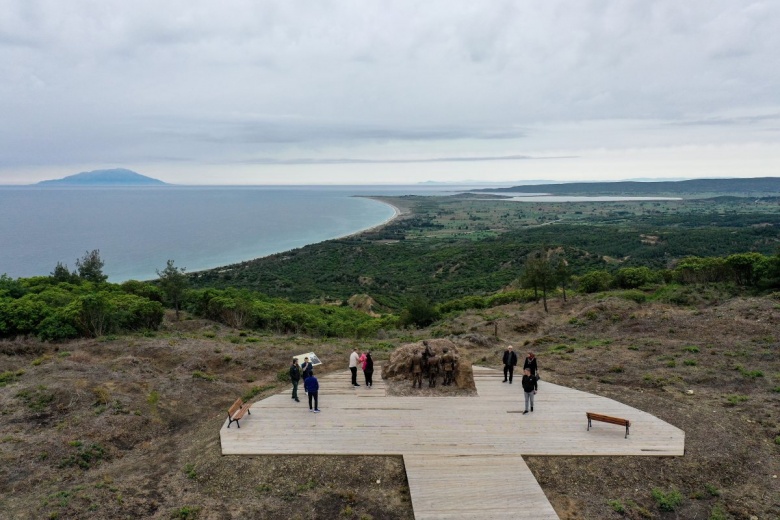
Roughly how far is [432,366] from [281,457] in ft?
18.4

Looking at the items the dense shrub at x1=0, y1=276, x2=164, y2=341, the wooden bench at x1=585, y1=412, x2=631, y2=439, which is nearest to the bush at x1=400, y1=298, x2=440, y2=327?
the dense shrub at x1=0, y1=276, x2=164, y2=341

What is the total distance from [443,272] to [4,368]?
66.4 meters

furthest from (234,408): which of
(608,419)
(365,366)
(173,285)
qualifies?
(173,285)

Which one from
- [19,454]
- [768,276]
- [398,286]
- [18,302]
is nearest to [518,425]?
[19,454]

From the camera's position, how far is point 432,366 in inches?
565

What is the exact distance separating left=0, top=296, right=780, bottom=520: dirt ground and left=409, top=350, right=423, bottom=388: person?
3.58m

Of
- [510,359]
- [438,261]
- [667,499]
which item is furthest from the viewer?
[438,261]

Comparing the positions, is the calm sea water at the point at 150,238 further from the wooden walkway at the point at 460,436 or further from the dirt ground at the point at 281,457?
the wooden walkway at the point at 460,436

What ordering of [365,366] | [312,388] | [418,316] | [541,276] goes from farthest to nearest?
[541,276] < [418,316] < [365,366] < [312,388]

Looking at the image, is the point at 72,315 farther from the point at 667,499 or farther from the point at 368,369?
the point at 667,499

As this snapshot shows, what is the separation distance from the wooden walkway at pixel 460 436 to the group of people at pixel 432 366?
3.10 ft

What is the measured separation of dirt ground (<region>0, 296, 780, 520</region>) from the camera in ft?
30.2

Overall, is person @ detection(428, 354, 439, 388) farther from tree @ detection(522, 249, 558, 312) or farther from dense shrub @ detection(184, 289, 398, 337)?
tree @ detection(522, 249, 558, 312)

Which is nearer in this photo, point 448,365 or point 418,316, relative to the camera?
point 448,365
